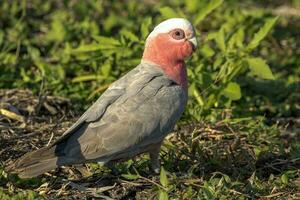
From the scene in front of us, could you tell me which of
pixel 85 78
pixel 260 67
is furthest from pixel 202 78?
pixel 85 78

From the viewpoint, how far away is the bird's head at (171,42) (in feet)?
18.4

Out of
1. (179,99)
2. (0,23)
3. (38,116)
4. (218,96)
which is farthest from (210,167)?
(0,23)

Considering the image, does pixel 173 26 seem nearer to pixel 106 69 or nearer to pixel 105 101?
pixel 105 101

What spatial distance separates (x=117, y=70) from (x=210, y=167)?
1.94m

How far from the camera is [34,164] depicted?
4871 millimetres

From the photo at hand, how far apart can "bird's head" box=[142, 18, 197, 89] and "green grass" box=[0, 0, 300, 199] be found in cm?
59

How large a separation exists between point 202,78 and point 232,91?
0.88 feet

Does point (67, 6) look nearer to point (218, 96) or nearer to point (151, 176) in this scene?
point (218, 96)

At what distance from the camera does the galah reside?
16.3ft

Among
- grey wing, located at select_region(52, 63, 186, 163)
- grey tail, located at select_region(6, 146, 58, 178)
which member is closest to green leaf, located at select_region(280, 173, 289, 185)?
grey wing, located at select_region(52, 63, 186, 163)

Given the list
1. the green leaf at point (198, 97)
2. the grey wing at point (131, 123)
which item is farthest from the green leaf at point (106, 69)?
the grey wing at point (131, 123)

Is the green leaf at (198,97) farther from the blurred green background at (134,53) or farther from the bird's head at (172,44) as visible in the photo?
the bird's head at (172,44)

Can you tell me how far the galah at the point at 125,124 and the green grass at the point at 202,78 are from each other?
189 millimetres

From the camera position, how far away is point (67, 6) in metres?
9.05
